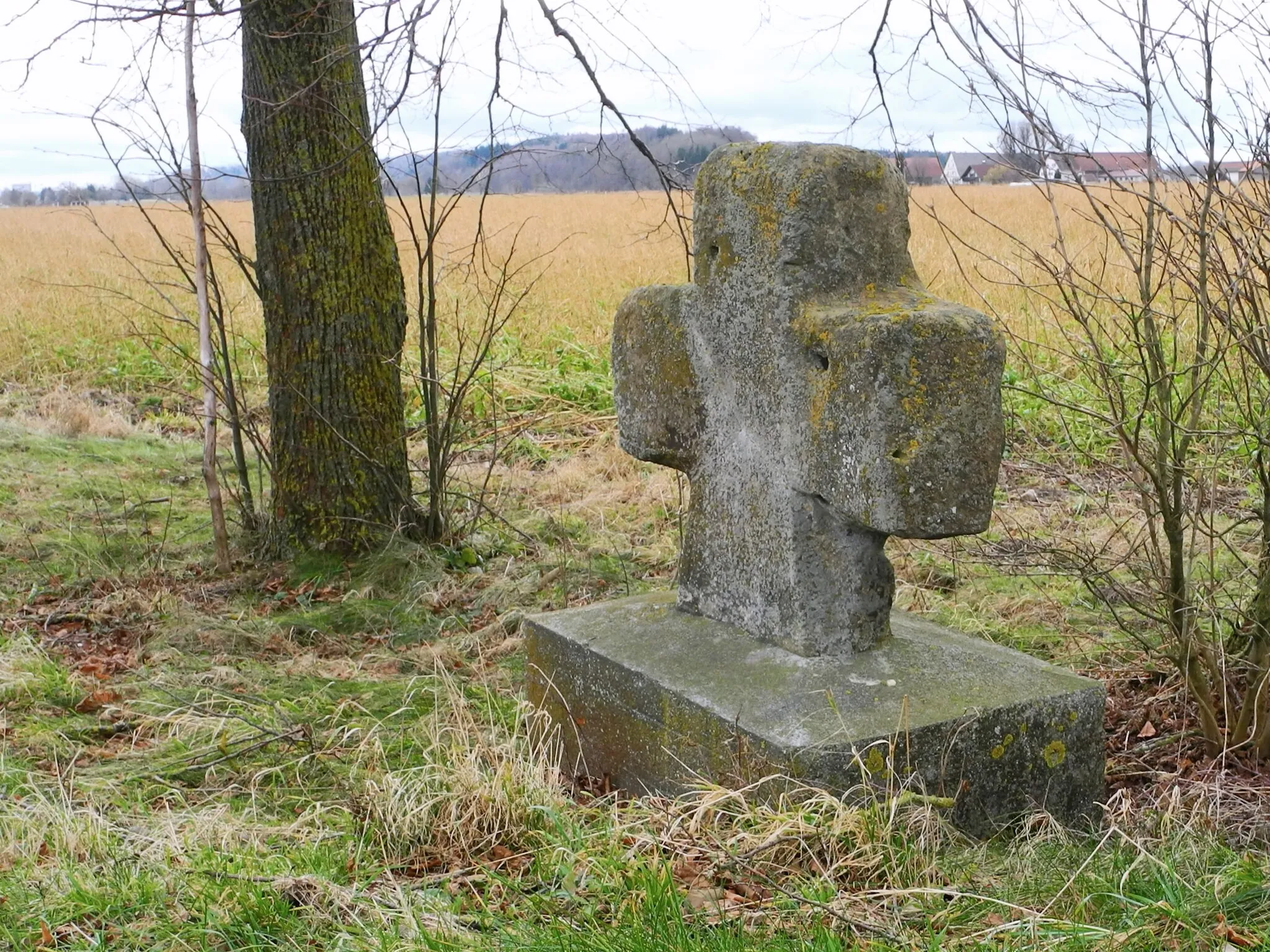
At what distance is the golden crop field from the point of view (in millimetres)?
13070

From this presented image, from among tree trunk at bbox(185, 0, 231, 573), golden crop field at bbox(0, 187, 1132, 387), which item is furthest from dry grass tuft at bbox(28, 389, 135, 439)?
tree trunk at bbox(185, 0, 231, 573)

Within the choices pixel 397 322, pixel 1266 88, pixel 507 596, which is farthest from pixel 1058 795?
pixel 397 322

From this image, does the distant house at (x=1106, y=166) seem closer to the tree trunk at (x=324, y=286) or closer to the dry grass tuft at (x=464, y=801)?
the dry grass tuft at (x=464, y=801)

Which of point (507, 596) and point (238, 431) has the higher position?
point (238, 431)

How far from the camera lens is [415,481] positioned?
8.65 meters

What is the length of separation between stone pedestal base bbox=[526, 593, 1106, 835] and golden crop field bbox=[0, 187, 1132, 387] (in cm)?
502

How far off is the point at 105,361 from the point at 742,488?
39.8 feet

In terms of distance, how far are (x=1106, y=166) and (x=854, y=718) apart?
1886mm

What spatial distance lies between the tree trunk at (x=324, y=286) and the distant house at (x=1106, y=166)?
12.5 feet

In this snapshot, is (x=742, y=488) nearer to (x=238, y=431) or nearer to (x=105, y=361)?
(x=238, y=431)

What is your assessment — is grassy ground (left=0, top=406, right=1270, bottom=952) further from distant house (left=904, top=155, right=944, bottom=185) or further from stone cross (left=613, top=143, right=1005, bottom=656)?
distant house (left=904, top=155, right=944, bottom=185)

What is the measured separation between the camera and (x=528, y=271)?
16.4 m

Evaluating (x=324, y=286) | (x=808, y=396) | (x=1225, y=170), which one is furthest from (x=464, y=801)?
(x=324, y=286)

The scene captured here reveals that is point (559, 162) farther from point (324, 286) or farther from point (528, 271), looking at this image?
point (528, 271)
